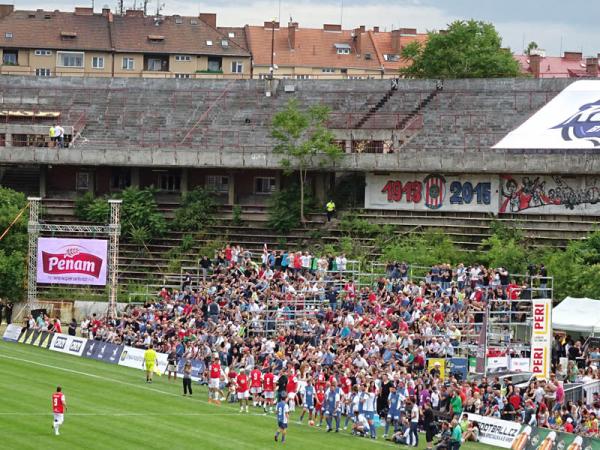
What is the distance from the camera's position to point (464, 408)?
125 feet

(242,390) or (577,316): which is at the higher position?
(577,316)

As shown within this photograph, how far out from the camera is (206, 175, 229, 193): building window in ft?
219

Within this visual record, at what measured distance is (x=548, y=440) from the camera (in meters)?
33.3

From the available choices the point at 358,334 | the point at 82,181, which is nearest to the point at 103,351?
the point at 358,334

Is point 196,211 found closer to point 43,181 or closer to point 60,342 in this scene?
point 43,181

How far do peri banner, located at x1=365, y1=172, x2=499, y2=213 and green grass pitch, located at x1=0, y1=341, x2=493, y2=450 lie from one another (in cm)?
1722

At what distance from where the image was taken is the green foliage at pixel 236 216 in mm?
63969

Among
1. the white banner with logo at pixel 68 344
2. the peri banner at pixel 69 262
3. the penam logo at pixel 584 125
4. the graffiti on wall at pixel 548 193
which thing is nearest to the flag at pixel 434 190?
the graffiti on wall at pixel 548 193

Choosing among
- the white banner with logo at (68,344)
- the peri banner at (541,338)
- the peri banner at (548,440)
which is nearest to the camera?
the peri banner at (548,440)

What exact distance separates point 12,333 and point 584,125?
2580 centimetres

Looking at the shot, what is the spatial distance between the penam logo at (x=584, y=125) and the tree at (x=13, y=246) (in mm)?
24593

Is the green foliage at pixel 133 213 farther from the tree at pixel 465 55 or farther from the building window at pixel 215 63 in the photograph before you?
the building window at pixel 215 63

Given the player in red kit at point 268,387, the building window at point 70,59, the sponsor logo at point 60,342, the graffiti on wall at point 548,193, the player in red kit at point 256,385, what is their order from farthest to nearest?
the building window at point 70,59, the graffiti on wall at point 548,193, the sponsor logo at point 60,342, the player in red kit at point 256,385, the player in red kit at point 268,387

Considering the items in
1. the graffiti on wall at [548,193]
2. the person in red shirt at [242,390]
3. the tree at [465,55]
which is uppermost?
the tree at [465,55]
